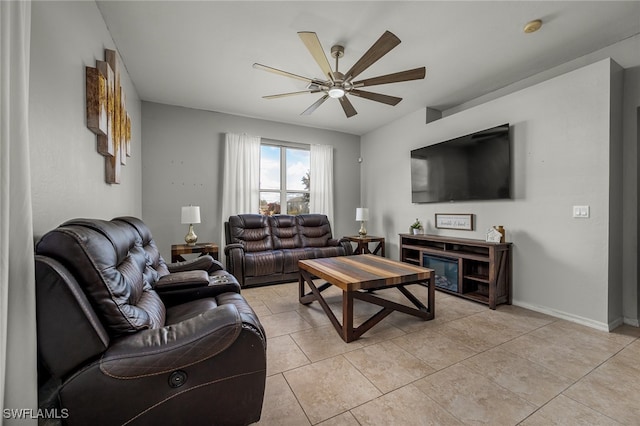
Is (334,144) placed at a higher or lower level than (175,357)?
higher

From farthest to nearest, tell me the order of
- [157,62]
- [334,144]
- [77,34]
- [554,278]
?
[334,144], [157,62], [554,278], [77,34]

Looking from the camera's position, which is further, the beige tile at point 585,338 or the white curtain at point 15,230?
the beige tile at point 585,338

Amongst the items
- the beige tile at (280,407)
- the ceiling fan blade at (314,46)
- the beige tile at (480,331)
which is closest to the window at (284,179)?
the ceiling fan blade at (314,46)

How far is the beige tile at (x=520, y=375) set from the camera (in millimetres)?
1559

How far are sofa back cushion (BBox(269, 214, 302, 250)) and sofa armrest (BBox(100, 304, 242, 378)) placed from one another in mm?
3235

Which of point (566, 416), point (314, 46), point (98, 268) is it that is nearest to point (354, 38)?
point (314, 46)

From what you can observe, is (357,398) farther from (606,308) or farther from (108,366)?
(606,308)

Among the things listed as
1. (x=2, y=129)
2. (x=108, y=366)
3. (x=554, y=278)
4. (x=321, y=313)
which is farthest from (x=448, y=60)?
(x=108, y=366)

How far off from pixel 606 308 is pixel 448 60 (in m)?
2.82

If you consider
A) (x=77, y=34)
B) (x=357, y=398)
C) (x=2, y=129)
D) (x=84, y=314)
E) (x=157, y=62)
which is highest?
(x=157, y=62)

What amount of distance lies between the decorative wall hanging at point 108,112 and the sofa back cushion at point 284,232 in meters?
2.30

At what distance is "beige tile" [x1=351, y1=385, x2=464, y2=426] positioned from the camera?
4.44 ft

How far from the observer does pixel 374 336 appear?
227cm

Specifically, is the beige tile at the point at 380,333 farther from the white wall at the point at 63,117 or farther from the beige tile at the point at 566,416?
the white wall at the point at 63,117
